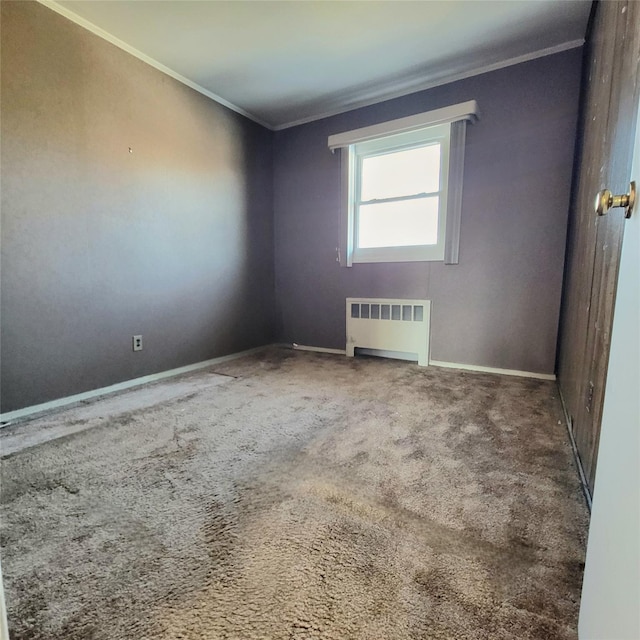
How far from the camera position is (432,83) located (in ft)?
9.48

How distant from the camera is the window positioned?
113 inches

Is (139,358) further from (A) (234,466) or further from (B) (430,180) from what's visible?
(B) (430,180)

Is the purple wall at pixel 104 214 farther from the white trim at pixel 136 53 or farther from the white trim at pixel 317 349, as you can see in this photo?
the white trim at pixel 317 349

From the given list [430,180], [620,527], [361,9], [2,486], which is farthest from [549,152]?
[2,486]

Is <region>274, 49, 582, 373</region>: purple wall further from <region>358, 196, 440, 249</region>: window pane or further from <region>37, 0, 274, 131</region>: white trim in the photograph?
<region>37, 0, 274, 131</region>: white trim

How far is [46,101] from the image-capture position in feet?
6.73

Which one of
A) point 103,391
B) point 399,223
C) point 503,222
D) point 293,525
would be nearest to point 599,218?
point 503,222

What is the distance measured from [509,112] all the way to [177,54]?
2577mm

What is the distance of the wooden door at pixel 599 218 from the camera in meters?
1.08

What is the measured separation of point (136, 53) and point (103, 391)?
248 centimetres

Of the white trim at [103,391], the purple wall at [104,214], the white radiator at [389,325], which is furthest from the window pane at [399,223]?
the white trim at [103,391]

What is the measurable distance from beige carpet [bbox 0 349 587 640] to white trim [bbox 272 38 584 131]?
8.38 feet

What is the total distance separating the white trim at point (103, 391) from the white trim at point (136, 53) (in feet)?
7.89

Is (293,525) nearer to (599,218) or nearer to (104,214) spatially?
(599,218)
